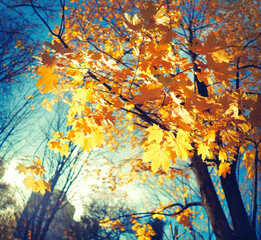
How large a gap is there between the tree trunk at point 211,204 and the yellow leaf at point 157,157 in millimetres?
1790

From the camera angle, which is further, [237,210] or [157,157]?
[237,210]

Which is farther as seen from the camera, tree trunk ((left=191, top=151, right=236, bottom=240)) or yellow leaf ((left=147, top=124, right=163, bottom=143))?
tree trunk ((left=191, top=151, right=236, bottom=240))

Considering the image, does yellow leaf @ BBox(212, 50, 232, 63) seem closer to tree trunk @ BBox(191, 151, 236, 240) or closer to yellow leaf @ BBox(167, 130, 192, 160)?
yellow leaf @ BBox(167, 130, 192, 160)

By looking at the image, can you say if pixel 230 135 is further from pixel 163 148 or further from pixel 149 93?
pixel 149 93

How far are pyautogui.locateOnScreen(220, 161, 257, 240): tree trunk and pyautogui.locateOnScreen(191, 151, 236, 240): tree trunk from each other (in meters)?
0.16

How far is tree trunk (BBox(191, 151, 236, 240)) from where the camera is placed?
7.82ft

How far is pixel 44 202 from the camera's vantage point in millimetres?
8562

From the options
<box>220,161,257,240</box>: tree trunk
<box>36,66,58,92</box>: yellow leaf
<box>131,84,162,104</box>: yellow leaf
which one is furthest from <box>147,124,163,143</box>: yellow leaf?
<box>220,161,257,240</box>: tree trunk

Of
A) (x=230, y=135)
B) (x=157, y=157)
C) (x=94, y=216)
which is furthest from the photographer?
(x=94, y=216)

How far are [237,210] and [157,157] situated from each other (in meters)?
2.13

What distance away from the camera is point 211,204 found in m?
2.60

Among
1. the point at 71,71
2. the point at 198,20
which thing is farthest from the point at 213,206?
the point at 198,20

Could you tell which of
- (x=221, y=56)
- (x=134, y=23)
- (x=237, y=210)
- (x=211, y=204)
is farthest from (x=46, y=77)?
(x=237, y=210)

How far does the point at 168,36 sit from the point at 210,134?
1.13m
